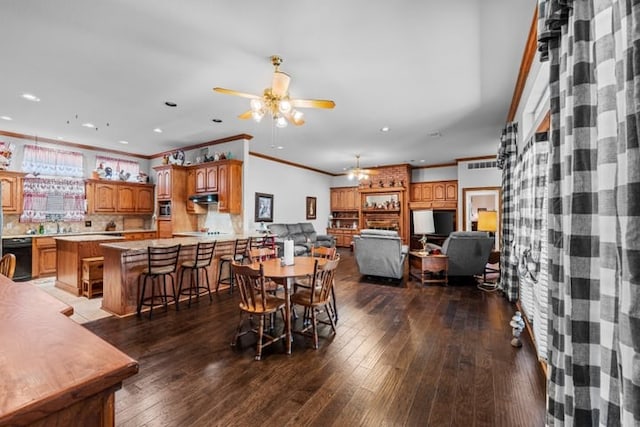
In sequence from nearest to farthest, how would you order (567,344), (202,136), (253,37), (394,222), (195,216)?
(567,344), (253,37), (202,136), (195,216), (394,222)

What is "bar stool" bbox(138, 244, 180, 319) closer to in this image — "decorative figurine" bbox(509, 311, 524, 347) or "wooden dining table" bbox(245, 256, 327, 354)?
"wooden dining table" bbox(245, 256, 327, 354)

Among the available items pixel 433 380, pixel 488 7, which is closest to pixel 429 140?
pixel 488 7

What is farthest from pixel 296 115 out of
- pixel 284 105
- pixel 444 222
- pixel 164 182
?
pixel 444 222

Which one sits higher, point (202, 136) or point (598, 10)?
point (202, 136)

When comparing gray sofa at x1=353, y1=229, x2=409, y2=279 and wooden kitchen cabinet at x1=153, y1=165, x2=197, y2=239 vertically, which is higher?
wooden kitchen cabinet at x1=153, y1=165, x2=197, y2=239

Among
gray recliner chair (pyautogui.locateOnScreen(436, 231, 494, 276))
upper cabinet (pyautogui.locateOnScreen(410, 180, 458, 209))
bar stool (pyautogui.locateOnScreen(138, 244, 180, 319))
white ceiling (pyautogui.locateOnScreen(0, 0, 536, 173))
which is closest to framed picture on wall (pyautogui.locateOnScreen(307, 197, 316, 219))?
upper cabinet (pyautogui.locateOnScreen(410, 180, 458, 209))

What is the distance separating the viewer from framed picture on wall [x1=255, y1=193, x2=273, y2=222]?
774 cm

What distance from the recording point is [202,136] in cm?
620

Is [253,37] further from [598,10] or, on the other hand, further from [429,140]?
[429,140]

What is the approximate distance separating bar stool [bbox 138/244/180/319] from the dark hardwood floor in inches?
10.2

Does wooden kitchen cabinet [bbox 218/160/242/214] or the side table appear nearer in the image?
the side table

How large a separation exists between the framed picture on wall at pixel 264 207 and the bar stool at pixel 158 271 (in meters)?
3.69

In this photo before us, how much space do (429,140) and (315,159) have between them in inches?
136

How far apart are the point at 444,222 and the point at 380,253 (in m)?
4.44
